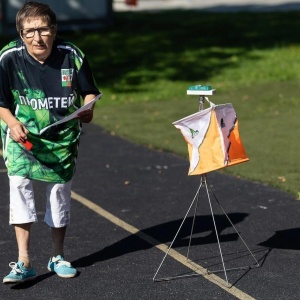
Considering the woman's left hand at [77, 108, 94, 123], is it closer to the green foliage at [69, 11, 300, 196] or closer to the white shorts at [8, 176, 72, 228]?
the white shorts at [8, 176, 72, 228]

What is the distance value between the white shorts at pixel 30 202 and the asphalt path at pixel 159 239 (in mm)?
437

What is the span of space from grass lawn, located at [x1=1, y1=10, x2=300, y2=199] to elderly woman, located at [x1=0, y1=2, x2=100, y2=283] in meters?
3.50

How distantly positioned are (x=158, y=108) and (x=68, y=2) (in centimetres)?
964

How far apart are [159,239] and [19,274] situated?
1656 mm

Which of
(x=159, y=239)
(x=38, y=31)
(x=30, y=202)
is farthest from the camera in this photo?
(x=159, y=239)

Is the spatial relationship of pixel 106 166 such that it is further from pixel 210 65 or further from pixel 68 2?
pixel 68 2

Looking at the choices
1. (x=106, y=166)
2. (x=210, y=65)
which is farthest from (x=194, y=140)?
(x=210, y=65)

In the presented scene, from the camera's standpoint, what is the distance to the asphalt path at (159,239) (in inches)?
267

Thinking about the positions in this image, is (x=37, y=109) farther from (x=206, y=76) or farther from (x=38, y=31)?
(x=206, y=76)

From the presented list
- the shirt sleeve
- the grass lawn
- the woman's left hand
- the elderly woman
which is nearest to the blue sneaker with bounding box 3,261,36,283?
the elderly woman

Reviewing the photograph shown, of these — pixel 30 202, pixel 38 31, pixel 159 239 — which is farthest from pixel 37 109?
pixel 159 239

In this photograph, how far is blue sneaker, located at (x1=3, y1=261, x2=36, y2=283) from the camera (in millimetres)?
6890

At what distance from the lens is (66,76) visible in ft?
22.7

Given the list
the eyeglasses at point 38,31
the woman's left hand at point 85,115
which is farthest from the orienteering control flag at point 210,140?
the eyeglasses at point 38,31
